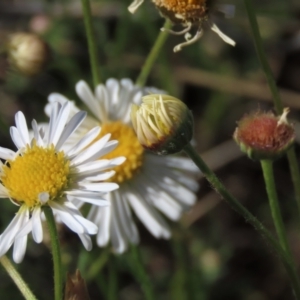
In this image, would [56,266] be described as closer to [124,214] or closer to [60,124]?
[60,124]

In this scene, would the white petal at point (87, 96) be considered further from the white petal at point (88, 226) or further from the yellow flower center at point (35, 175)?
the white petal at point (88, 226)

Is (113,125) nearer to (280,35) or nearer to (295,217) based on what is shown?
(295,217)

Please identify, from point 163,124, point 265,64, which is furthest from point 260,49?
point 163,124

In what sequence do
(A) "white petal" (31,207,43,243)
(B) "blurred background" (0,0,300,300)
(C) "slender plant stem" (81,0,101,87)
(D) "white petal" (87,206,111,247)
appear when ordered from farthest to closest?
1. (B) "blurred background" (0,0,300,300)
2. (D) "white petal" (87,206,111,247)
3. (C) "slender plant stem" (81,0,101,87)
4. (A) "white petal" (31,207,43,243)

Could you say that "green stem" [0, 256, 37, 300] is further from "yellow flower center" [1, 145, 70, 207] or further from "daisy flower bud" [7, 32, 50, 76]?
"daisy flower bud" [7, 32, 50, 76]

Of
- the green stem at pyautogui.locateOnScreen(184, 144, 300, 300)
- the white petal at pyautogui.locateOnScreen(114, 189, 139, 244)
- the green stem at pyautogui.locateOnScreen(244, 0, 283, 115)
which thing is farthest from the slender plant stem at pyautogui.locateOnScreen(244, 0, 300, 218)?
the white petal at pyautogui.locateOnScreen(114, 189, 139, 244)

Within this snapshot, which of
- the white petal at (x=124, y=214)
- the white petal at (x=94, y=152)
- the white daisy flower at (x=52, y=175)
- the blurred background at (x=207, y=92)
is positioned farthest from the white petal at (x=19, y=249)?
the blurred background at (x=207, y=92)
